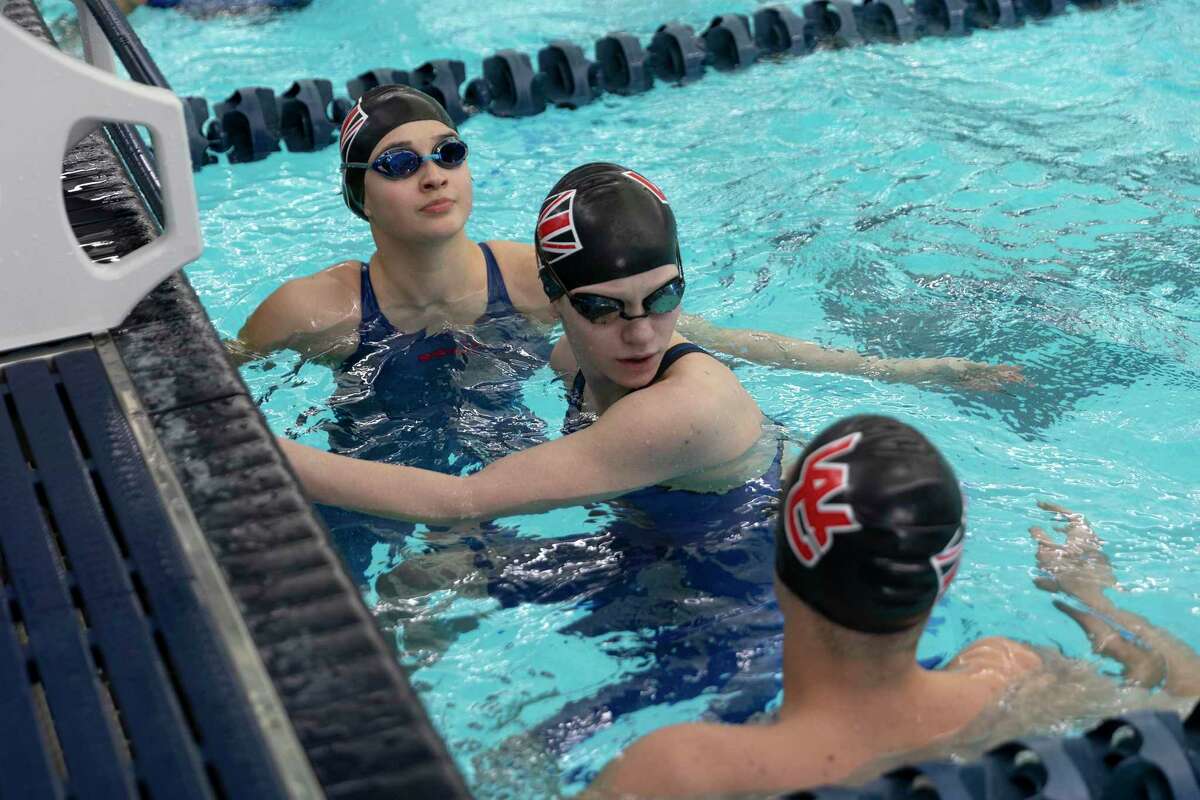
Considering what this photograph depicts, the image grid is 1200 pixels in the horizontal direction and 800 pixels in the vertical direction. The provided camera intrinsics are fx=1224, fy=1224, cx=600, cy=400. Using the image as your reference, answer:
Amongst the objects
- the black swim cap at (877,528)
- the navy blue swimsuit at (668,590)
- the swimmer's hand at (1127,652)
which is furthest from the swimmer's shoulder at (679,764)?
the swimmer's hand at (1127,652)

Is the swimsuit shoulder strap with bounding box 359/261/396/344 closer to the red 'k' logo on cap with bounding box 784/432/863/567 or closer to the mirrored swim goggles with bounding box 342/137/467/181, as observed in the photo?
the mirrored swim goggles with bounding box 342/137/467/181

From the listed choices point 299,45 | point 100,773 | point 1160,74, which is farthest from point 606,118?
point 100,773

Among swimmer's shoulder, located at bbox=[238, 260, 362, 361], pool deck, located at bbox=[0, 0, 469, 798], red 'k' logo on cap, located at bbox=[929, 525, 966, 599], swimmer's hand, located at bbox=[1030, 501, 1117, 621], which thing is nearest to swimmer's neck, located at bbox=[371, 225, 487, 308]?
swimmer's shoulder, located at bbox=[238, 260, 362, 361]

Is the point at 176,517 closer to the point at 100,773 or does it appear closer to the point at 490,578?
the point at 100,773

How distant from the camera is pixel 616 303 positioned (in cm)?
286

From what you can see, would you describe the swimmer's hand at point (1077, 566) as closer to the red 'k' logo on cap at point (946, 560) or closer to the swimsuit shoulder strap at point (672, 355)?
the red 'k' logo on cap at point (946, 560)

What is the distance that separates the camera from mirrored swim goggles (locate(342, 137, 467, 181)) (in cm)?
379

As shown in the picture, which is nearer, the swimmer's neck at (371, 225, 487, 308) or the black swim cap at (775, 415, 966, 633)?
the black swim cap at (775, 415, 966, 633)

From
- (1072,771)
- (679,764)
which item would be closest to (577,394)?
(679,764)

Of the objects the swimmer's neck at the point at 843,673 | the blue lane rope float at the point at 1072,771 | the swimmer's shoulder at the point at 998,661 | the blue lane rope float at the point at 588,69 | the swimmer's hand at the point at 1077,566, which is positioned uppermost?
the blue lane rope float at the point at 588,69

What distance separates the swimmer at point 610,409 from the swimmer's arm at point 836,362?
2.90 ft

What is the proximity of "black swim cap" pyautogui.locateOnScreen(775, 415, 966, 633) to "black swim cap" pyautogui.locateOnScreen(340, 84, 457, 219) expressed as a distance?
92.4 inches

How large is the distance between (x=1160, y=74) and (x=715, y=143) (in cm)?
268

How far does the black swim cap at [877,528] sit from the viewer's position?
1.91 meters
